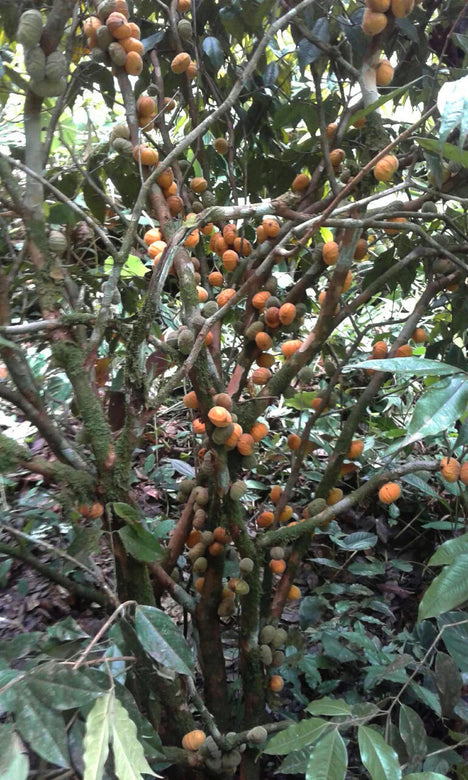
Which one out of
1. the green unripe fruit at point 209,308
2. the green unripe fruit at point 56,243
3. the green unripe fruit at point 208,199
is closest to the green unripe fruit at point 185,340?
the green unripe fruit at point 209,308

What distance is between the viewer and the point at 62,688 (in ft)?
1.91

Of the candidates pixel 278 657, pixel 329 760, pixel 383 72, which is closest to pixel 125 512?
pixel 329 760

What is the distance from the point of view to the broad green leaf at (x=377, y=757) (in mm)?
632

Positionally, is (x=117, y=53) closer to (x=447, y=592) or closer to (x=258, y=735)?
(x=447, y=592)

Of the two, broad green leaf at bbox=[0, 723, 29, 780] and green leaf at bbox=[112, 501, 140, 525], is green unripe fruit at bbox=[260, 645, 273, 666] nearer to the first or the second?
green leaf at bbox=[112, 501, 140, 525]

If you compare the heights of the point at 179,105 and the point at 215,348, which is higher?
the point at 179,105

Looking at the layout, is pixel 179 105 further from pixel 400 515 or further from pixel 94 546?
pixel 400 515

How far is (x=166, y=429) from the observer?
1968mm

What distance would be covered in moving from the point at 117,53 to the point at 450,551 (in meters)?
0.85

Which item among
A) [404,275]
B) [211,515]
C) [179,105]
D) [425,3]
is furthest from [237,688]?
[425,3]

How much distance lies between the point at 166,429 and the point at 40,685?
1394 mm

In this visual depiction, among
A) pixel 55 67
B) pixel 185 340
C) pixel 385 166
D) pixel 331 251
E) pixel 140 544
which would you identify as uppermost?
pixel 55 67

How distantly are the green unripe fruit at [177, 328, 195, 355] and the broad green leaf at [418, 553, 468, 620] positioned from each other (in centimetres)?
46

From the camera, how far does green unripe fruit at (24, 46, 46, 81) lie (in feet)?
2.52
